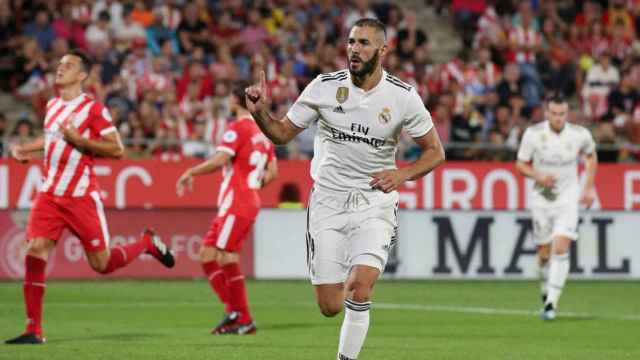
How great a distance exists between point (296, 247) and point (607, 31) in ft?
33.5

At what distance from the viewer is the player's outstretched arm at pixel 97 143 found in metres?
11.0

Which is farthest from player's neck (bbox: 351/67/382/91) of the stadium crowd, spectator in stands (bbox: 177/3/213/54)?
spectator in stands (bbox: 177/3/213/54)

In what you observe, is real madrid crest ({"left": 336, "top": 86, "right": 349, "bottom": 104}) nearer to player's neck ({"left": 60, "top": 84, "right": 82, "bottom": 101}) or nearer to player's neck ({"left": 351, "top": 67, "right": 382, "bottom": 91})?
player's neck ({"left": 351, "top": 67, "right": 382, "bottom": 91})

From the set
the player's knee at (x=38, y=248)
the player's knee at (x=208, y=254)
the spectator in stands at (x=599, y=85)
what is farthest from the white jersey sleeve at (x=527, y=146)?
the spectator in stands at (x=599, y=85)

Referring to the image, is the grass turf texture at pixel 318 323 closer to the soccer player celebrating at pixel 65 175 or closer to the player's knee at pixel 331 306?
the soccer player celebrating at pixel 65 175

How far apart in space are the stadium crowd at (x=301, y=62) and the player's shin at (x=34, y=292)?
884 cm

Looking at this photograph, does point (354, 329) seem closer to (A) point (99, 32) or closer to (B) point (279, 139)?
(B) point (279, 139)

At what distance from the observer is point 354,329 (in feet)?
29.4

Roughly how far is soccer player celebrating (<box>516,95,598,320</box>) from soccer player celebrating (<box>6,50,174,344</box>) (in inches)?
222

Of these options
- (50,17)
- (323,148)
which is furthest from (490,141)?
(323,148)

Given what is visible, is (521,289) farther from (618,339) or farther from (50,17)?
(50,17)

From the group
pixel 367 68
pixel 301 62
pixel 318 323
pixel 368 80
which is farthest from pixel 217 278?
pixel 301 62

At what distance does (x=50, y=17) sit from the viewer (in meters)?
23.7

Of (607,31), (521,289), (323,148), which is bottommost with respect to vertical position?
(521,289)
